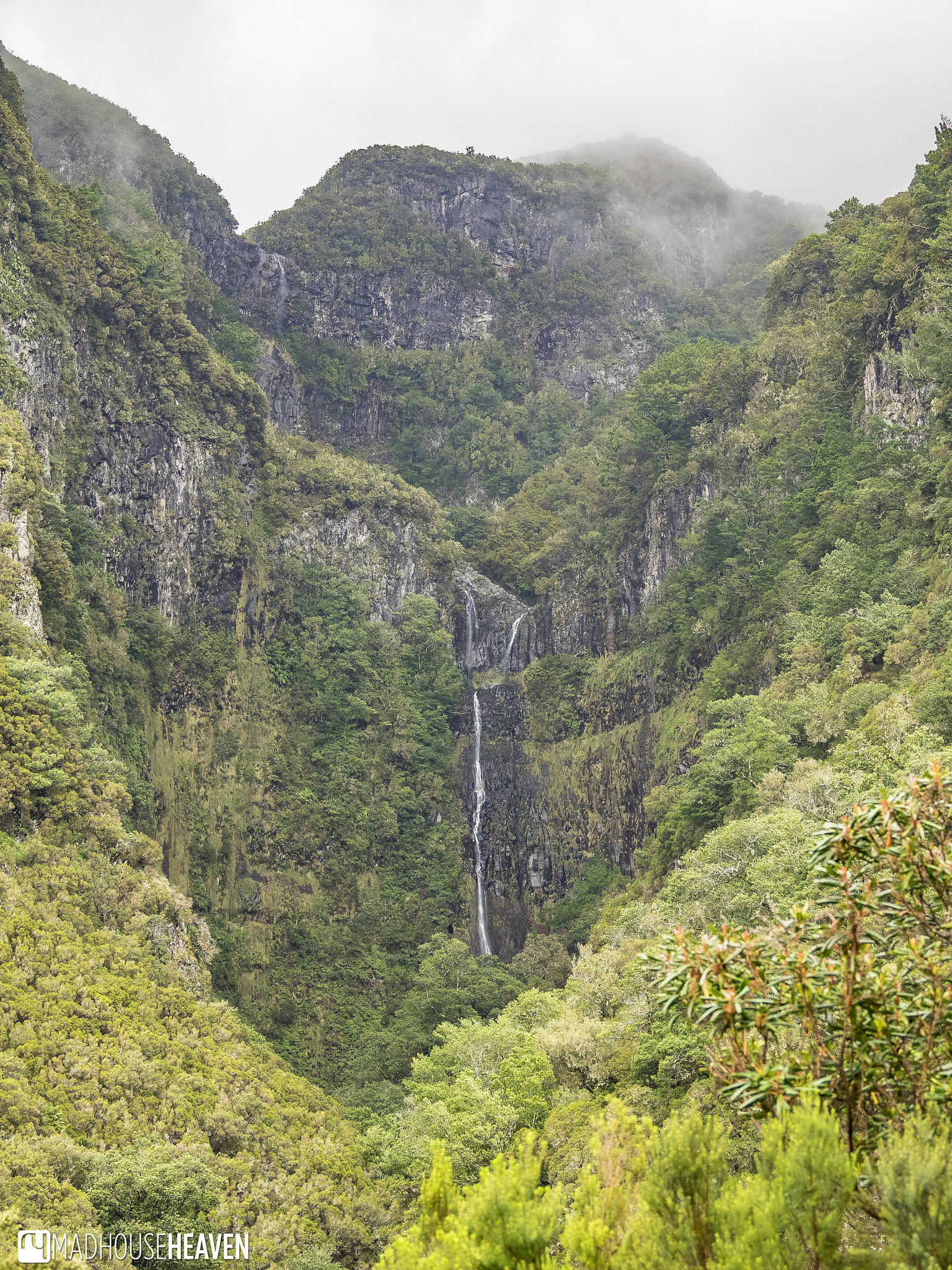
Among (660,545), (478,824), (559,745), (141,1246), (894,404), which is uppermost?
(894,404)

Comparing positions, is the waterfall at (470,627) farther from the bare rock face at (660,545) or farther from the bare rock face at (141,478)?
the bare rock face at (141,478)

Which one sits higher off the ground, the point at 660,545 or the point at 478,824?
the point at 660,545

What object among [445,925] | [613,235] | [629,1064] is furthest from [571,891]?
[613,235]

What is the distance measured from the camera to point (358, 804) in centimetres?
4156

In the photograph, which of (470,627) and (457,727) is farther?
(470,627)

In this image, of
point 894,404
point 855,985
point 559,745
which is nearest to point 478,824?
point 559,745

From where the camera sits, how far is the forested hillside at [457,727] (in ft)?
21.0

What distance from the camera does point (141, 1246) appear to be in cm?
1375

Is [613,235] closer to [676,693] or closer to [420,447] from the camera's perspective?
[420,447]

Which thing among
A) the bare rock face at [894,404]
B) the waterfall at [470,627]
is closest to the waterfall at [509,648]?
the waterfall at [470,627]

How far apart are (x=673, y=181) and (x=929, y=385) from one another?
70.2 m

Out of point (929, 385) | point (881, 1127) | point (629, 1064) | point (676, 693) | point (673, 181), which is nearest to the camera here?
point (881, 1127)

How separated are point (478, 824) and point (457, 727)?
17.7 ft

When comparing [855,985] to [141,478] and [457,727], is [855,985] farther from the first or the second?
[457,727]
